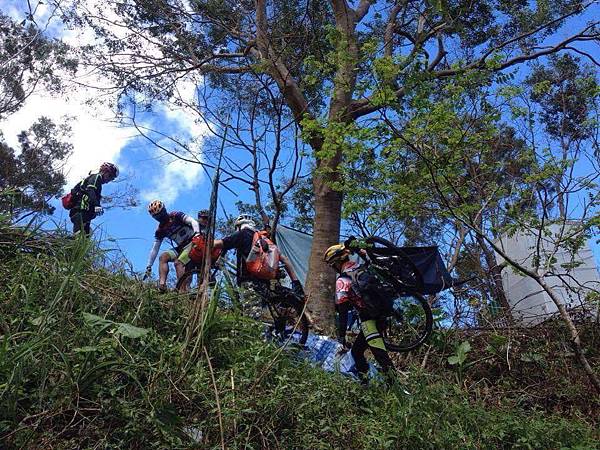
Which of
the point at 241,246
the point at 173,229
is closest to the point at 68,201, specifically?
the point at 173,229

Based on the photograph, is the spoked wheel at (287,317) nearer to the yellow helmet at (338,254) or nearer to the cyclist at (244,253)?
the cyclist at (244,253)

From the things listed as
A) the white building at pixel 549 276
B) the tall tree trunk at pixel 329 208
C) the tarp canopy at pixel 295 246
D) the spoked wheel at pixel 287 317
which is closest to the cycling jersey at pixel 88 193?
the spoked wheel at pixel 287 317

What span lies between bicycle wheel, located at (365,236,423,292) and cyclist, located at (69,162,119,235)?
10.7ft

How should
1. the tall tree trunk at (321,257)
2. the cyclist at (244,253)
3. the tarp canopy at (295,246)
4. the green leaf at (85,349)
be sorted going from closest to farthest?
the green leaf at (85,349) → the cyclist at (244,253) → the tall tree trunk at (321,257) → the tarp canopy at (295,246)

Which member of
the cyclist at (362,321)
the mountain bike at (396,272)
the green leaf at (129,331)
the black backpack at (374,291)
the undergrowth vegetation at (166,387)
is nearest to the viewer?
the undergrowth vegetation at (166,387)

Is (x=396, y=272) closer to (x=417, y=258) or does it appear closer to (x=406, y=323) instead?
(x=406, y=323)

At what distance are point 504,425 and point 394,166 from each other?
9.32 ft

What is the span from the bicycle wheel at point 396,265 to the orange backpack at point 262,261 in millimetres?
965

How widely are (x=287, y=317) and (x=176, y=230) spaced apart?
1.79 meters

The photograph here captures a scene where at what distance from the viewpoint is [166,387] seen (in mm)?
3652

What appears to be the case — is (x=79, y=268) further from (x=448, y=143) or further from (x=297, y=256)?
(x=297, y=256)

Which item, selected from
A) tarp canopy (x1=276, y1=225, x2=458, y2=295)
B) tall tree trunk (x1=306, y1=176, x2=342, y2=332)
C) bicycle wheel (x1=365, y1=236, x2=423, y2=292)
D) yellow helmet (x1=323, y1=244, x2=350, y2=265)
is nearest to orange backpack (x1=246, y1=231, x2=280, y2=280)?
yellow helmet (x1=323, y1=244, x2=350, y2=265)

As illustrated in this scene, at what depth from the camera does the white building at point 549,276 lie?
6.33 m

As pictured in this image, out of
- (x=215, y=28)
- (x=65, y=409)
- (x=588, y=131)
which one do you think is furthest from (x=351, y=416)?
(x=215, y=28)
